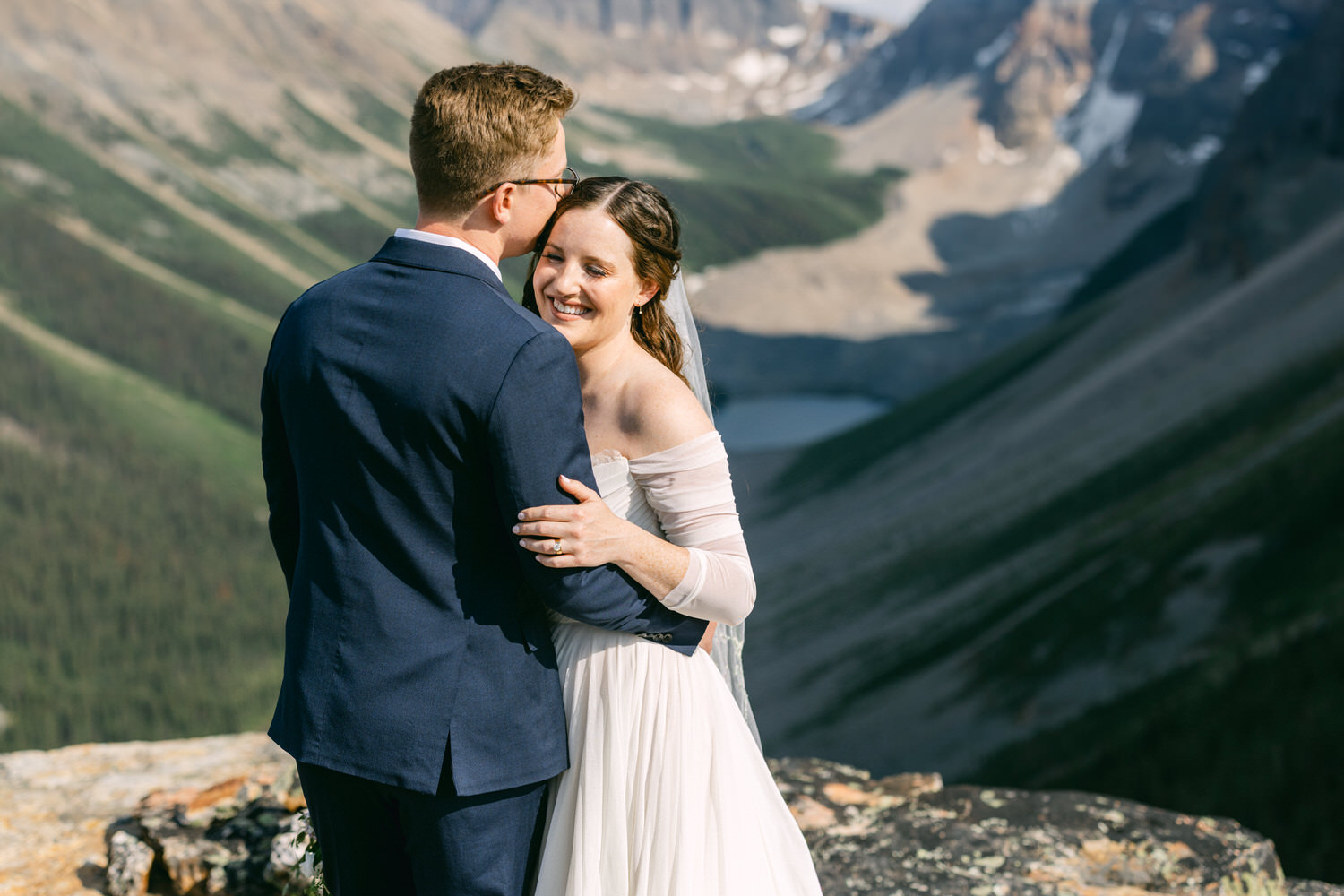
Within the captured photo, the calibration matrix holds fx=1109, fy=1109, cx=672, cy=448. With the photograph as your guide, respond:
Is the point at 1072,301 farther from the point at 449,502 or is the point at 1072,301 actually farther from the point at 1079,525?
the point at 449,502

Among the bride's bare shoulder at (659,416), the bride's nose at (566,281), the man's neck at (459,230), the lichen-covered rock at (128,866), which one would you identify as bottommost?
the lichen-covered rock at (128,866)

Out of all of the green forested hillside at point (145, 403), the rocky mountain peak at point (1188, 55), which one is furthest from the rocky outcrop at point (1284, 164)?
the rocky mountain peak at point (1188, 55)

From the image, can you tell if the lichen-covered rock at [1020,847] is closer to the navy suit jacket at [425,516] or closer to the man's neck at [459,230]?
the navy suit jacket at [425,516]

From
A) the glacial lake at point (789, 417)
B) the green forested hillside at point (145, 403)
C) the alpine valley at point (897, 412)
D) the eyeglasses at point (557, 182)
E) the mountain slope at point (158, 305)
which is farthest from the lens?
the glacial lake at point (789, 417)

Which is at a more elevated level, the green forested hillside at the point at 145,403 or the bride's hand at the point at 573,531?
the green forested hillside at the point at 145,403

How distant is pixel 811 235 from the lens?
619 ft

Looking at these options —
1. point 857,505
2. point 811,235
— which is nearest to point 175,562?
point 857,505

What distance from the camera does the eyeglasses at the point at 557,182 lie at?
342cm

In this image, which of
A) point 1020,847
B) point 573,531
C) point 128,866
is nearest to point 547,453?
point 573,531

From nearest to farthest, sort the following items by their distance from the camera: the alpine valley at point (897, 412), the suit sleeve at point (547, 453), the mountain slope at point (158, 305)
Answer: the suit sleeve at point (547, 453)
the alpine valley at point (897, 412)
the mountain slope at point (158, 305)

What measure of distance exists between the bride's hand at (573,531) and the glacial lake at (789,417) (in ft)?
305

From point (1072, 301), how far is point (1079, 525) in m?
71.2

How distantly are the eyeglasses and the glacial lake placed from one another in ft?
304

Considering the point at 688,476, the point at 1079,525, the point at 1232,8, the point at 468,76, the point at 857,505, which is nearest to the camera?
the point at 468,76
